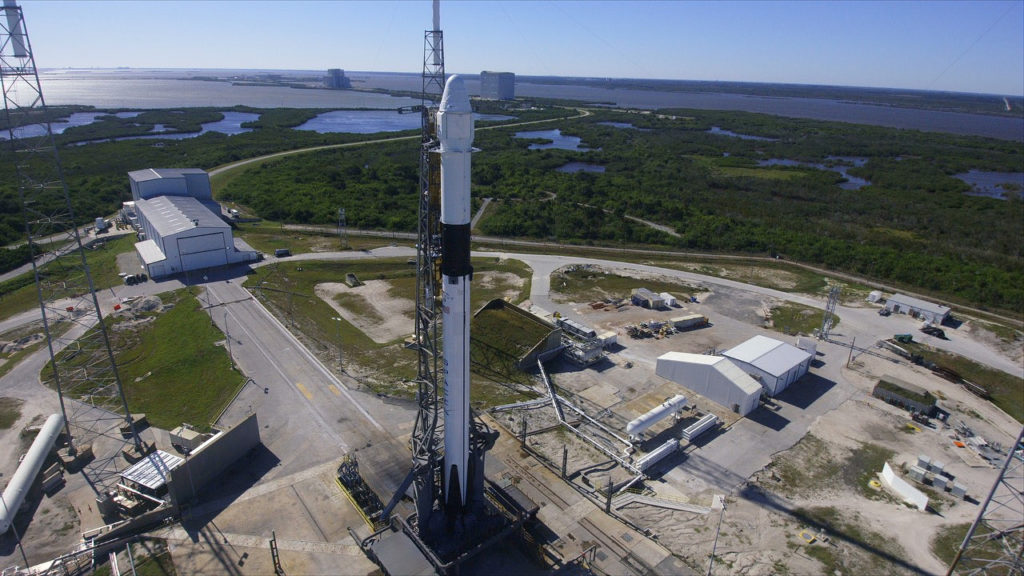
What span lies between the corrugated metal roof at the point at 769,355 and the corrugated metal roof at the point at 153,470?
42.1 meters

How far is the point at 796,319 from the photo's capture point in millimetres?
59281

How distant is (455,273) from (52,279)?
6214 centimetres

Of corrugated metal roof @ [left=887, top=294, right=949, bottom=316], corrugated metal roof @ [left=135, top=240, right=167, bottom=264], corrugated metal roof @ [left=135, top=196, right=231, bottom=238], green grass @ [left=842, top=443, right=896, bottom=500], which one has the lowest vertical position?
green grass @ [left=842, top=443, right=896, bottom=500]

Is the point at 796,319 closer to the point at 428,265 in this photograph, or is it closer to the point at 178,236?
the point at 428,265

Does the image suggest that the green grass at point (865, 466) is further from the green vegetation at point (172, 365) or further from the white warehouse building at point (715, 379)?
the green vegetation at point (172, 365)

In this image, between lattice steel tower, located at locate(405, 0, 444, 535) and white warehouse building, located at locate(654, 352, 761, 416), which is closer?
lattice steel tower, located at locate(405, 0, 444, 535)

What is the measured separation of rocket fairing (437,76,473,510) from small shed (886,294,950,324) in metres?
58.0

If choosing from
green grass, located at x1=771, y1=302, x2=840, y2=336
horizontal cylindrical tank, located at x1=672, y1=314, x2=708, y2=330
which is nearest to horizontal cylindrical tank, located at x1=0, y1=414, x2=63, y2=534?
horizontal cylindrical tank, located at x1=672, y1=314, x2=708, y2=330

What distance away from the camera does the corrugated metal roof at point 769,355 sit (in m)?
45.1

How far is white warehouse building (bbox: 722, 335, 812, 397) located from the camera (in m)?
44.4

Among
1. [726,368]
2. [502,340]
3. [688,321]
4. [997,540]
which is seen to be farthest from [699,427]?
[688,321]

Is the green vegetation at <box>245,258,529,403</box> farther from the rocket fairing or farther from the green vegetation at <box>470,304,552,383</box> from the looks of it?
the rocket fairing

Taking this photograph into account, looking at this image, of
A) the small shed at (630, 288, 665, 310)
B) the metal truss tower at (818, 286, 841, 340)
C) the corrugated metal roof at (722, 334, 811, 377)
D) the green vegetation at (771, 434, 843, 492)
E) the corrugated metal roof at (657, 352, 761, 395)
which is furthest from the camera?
the small shed at (630, 288, 665, 310)

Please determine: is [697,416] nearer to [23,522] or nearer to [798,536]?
[798,536]
